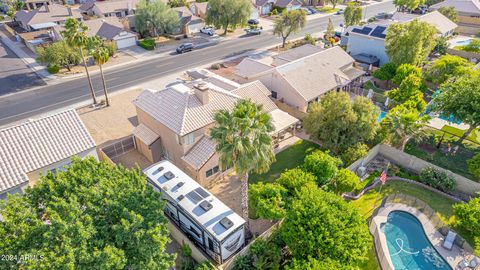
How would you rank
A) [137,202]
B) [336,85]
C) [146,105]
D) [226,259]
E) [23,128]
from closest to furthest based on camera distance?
[137,202] < [226,259] < [23,128] < [146,105] < [336,85]

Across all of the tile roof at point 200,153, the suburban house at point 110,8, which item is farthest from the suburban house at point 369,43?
the suburban house at point 110,8

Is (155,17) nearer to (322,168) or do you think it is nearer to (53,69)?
(53,69)

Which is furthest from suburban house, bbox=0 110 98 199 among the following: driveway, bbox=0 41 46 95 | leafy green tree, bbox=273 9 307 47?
leafy green tree, bbox=273 9 307 47

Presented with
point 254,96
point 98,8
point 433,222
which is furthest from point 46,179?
point 98,8

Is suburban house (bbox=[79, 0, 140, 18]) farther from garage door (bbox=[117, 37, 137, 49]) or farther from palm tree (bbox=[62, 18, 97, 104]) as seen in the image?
palm tree (bbox=[62, 18, 97, 104])

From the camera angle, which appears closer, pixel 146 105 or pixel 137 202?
pixel 137 202

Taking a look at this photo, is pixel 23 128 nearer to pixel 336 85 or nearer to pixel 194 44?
pixel 336 85
